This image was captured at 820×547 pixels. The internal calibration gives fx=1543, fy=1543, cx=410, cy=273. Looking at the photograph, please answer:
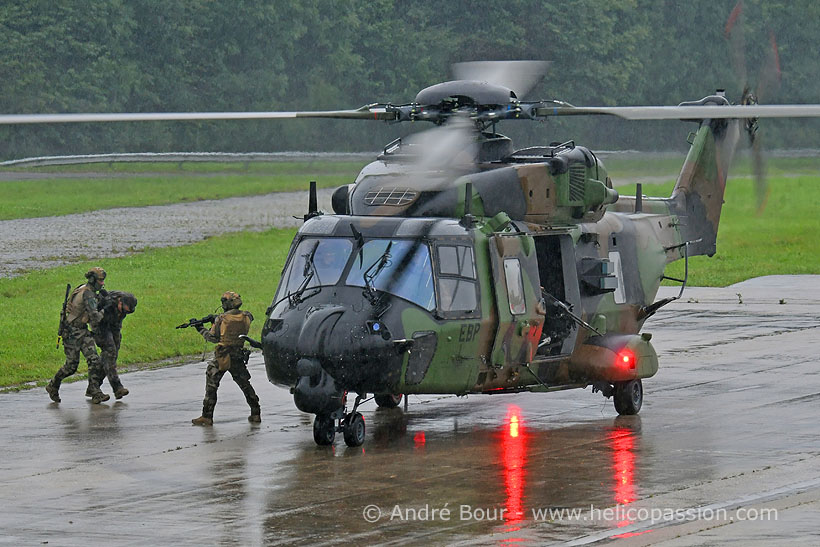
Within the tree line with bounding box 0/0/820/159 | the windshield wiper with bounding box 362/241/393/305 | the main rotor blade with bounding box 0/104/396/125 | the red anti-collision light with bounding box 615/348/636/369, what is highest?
the tree line with bounding box 0/0/820/159

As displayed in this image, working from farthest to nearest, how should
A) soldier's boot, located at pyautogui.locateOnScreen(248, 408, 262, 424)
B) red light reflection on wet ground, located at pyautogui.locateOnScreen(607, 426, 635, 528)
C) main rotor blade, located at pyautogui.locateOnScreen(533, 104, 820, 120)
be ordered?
soldier's boot, located at pyautogui.locateOnScreen(248, 408, 262, 424) → main rotor blade, located at pyautogui.locateOnScreen(533, 104, 820, 120) → red light reflection on wet ground, located at pyautogui.locateOnScreen(607, 426, 635, 528)

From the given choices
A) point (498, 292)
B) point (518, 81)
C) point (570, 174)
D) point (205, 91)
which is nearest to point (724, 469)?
point (498, 292)

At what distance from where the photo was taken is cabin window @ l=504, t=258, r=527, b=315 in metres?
16.7

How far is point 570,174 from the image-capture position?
17.9m

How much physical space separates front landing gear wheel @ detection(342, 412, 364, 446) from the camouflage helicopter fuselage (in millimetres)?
409

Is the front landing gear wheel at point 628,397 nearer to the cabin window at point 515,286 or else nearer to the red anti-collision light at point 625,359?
the red anti-collision light at point 625,359

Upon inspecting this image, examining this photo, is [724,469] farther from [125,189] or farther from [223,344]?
[125,189]

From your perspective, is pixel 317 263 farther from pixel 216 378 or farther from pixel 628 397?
pixel 628 397

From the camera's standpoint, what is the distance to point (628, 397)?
1814 cm

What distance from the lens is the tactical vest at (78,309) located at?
19391 mm

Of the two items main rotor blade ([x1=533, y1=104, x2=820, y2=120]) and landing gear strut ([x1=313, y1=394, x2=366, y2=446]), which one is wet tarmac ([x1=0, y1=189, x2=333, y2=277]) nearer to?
landing gear strut ([x1=313, y1=394, x2=366, y2=446])

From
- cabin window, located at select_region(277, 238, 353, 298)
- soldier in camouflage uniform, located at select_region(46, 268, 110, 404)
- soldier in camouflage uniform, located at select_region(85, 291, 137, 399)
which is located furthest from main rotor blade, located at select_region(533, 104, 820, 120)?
soldier in camouflage uniform, located at select_region(46, 268, 110, 404)

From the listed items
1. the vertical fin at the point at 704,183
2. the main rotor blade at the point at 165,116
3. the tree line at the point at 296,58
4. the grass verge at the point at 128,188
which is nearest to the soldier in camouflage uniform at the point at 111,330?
the main rotor blade at the point at 165,116

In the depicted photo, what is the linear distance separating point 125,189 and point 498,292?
1114 inches
